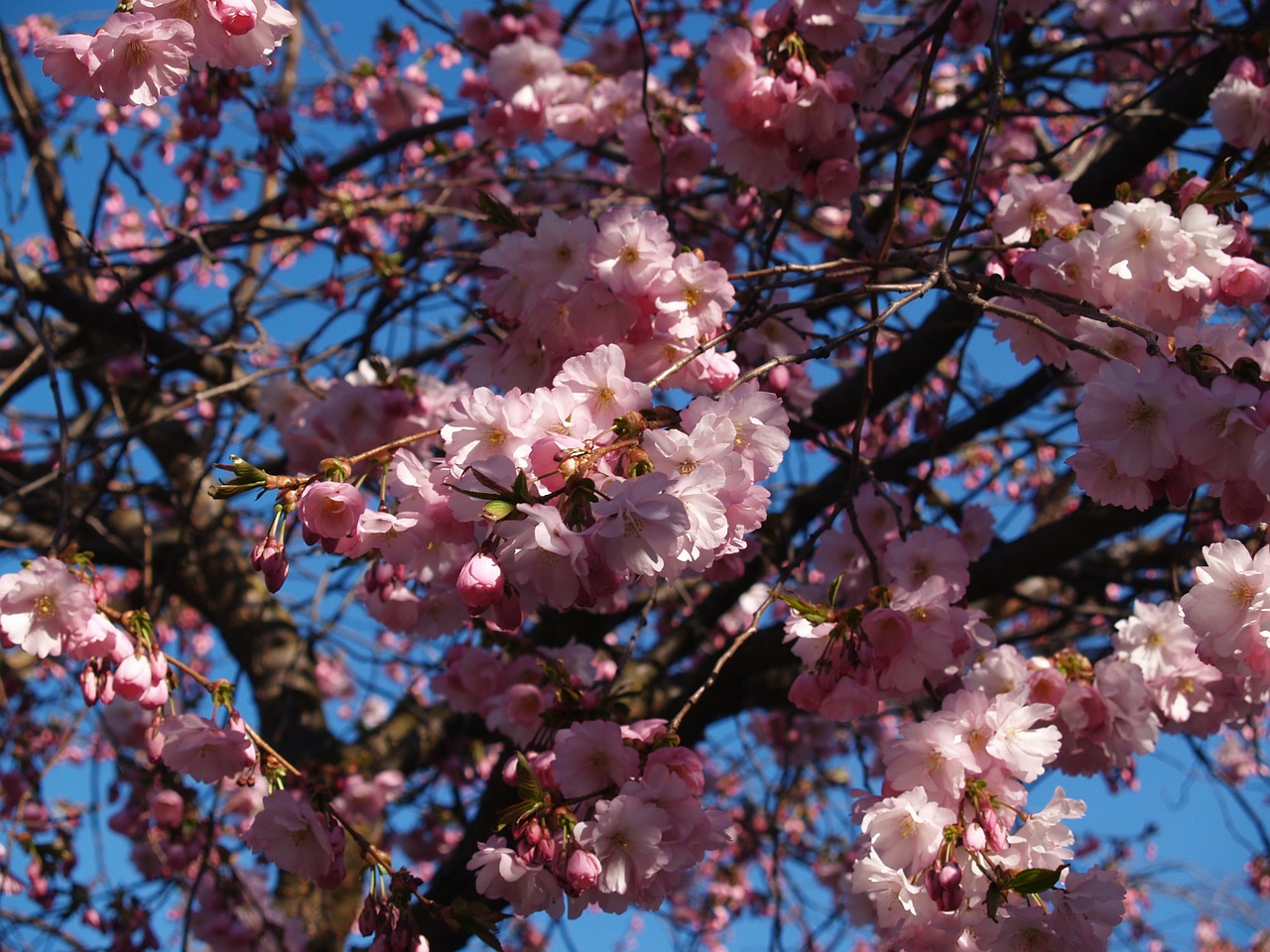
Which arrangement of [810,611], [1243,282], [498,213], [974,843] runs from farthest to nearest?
[498,213] → [1243,282] → [810,611] → [974,843]

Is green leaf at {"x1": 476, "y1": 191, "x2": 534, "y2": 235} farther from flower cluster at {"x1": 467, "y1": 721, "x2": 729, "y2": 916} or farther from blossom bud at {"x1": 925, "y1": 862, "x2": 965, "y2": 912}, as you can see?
blossom bud at {"x1": 925, "y1": 862, "x2": 965, "y2": 912}

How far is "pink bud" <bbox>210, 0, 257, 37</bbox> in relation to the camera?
141 centimetres

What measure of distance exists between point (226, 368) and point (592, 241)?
2.21 meters

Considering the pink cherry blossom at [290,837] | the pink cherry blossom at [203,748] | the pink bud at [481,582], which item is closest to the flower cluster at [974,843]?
the pink bud at [481,582]

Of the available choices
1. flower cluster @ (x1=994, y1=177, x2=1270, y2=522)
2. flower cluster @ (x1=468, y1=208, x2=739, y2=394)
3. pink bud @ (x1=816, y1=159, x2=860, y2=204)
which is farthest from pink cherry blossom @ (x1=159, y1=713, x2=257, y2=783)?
pink bud @ (x1=816, y1=159, x2=860, y2=204)

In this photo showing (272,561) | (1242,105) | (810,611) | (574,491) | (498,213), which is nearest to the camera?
(574,491)

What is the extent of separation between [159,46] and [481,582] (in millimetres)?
925

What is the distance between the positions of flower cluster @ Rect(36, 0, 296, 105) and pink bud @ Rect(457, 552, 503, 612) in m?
→ 0.84

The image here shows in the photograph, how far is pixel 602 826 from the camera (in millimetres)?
1437

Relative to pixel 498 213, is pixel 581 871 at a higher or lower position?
lower

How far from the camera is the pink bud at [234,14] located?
4.62 ft

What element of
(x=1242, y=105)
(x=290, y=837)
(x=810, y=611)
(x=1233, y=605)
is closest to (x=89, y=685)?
(x=290, y=837)

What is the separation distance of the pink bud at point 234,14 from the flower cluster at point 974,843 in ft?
4.78

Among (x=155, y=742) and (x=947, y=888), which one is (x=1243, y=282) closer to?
(x=947, y=888)
